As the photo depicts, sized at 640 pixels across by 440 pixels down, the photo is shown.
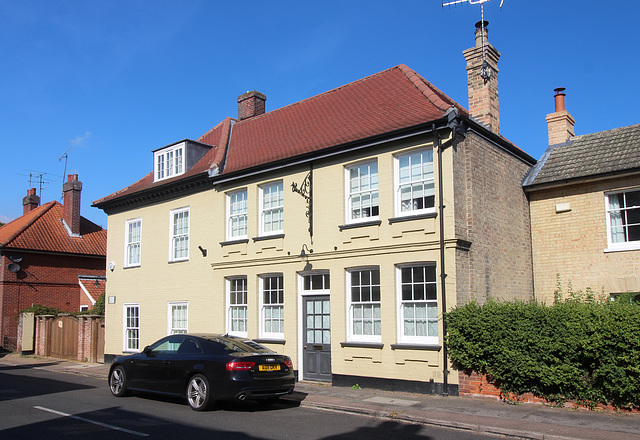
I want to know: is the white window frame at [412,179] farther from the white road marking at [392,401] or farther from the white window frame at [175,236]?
the white window frame at [175,236]

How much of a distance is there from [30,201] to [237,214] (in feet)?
80.5

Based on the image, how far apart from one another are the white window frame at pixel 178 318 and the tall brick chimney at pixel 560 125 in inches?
510

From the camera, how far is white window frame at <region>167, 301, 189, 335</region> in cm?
1841

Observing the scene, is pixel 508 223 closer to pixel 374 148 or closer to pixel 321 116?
pixel 374 148

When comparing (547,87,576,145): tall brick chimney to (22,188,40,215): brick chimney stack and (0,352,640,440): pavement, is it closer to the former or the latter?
(0,352,640,440): pavement

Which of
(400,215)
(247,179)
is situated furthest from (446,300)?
(247,179)

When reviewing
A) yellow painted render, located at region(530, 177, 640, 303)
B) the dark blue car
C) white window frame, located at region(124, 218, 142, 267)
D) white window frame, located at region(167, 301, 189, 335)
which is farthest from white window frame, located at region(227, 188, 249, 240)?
yellow painted render, located at region(530, 177, 640, 303)

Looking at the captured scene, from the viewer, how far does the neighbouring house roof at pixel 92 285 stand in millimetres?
29172

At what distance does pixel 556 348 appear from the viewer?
1022 centimetres

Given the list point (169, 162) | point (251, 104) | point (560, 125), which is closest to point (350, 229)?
point (560, 125)

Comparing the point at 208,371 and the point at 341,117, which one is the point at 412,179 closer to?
the point at 341,117

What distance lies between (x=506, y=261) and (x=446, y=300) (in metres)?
3.00

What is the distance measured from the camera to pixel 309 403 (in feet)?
37.2

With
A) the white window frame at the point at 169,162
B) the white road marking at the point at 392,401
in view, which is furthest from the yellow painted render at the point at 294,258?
the white window frame at the point at 169,162
